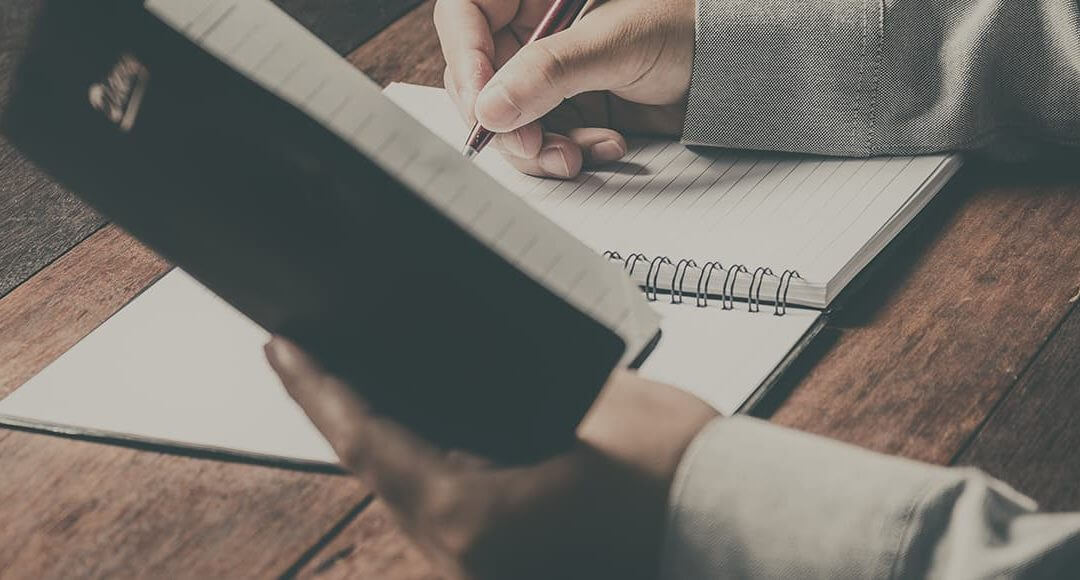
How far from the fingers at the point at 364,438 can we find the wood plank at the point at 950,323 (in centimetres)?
23

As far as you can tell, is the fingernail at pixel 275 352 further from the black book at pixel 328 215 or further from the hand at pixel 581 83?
the hand at pixel 581 83

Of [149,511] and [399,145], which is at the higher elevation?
[399,145]

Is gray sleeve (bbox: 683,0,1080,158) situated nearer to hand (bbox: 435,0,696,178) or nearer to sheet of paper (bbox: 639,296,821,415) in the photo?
hand (bbox: 435,0,696,178)

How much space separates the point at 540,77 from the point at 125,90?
48cm

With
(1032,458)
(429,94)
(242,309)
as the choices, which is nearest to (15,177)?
(429,94)

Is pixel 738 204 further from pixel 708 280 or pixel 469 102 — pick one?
pixel 469 102

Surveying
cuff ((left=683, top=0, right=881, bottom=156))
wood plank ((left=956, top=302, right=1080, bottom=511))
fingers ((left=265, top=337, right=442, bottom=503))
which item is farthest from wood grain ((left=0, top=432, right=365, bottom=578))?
cuff ((left=683, top=0, right=881, bottom=156))

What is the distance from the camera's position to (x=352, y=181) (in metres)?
0.52

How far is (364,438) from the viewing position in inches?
21.9

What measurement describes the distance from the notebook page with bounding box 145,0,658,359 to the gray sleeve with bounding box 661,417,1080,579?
0.09m

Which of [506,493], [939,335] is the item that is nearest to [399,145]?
[506,493]

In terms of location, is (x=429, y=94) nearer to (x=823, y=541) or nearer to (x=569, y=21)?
(x=569, y=21)

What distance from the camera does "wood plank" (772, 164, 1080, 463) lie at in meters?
0.67

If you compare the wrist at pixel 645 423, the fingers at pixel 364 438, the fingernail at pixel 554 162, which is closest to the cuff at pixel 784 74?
the fingernail at pixel 554 162
